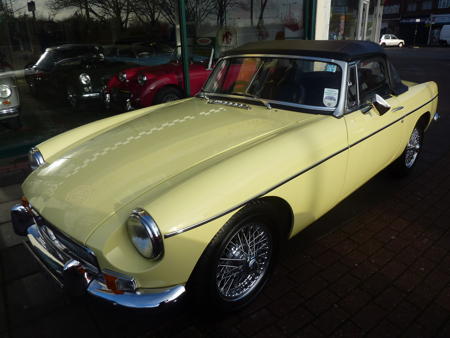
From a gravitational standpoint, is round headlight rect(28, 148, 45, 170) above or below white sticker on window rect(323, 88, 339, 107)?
below

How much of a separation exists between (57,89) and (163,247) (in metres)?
5.53

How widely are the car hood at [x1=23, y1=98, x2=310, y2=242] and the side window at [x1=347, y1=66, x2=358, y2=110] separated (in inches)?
15.7

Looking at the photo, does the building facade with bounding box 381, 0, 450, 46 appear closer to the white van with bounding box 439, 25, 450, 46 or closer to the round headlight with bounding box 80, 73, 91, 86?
the white van with bounding box 439, 25, 450, 46

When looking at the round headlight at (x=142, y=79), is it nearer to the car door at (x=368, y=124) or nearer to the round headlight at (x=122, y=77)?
the round headlight at (x=122, y=77)

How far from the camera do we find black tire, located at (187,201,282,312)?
2.01m

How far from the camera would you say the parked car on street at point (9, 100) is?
546cm

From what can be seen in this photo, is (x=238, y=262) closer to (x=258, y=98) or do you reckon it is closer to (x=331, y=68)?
(x=258, y=98)

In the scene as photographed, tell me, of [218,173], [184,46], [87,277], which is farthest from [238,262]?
[184,46]

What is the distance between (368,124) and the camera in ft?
9.87

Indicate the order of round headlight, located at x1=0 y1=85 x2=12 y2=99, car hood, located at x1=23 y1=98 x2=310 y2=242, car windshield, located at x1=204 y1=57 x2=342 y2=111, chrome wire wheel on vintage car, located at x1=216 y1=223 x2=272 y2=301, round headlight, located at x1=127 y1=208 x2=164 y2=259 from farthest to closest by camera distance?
round headlight, located at x1=0 y1=85 x2=12 y2=99
car windshield, located at x1=204 y1=57 x2=342 y2=111
chrome wire wheel on vintage car, located at x1=216 y1=223 x2=272 y2=301
car hood, located at x1=23 y1=98 x2=310 y2=242
round headlight, located at x1=127 y1=208 x2=164 y2=259

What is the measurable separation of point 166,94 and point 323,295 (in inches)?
195

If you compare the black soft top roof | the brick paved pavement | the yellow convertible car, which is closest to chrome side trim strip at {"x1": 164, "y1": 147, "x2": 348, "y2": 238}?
the yellow convertible car

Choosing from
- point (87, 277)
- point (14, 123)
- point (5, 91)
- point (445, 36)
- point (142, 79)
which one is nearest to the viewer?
point (87, 277)

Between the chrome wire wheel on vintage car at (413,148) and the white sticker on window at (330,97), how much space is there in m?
1.66
